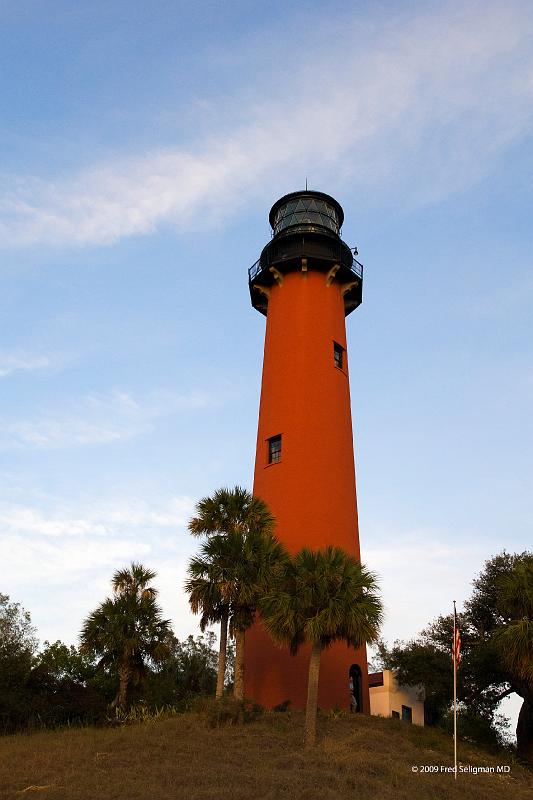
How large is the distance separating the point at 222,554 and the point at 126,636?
5.41 metres

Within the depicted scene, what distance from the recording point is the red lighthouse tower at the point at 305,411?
82.5 feet

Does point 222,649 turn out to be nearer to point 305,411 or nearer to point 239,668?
point 239,668

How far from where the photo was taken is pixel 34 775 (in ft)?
51.5

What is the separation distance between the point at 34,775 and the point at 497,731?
871 inches

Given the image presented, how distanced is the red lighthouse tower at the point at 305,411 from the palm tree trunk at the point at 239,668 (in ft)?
7.73

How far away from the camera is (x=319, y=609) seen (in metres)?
20.2

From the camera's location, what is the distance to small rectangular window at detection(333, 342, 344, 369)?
31219mm

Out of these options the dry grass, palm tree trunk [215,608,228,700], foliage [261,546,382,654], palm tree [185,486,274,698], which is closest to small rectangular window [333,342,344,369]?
Result: palm tree [185,486,274,698]

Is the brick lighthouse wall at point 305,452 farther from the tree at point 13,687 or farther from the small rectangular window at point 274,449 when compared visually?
the tree at point 13,687

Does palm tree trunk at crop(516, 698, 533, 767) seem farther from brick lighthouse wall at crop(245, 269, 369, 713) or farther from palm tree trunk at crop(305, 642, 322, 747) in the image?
palm tree trunk at crop(305, 642, 322, 747)

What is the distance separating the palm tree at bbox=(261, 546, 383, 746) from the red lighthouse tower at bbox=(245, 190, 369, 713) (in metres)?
4.57

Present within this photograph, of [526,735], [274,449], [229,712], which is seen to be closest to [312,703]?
[229,712]

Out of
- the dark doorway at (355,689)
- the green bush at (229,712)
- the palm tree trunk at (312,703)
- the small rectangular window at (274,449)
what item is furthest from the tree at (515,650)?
the small rectangular window at (274,449)

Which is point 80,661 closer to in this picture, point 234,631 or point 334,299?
point 234,631
